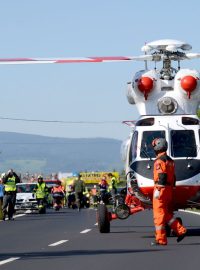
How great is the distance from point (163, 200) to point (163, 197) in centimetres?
5

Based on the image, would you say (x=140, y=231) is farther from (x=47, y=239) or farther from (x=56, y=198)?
(x=56, y=198)

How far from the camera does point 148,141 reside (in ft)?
73.3

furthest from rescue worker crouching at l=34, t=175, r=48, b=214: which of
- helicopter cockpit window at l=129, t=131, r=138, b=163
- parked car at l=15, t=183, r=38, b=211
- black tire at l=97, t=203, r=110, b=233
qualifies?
helicopter cockpit window at l=129, t=131, r=138, b=163

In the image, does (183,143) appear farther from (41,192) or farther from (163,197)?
(41,192)

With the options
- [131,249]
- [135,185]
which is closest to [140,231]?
[135,185]

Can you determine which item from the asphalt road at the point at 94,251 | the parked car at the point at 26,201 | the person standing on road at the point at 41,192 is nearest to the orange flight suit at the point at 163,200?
the asphalt road at the point at 94,251

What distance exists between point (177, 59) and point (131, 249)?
18.2 feet

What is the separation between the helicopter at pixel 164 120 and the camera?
Result: 71.4 ft

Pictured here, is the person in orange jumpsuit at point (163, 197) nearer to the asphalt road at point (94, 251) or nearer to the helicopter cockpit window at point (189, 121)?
the asphalt road at point (94, 251)

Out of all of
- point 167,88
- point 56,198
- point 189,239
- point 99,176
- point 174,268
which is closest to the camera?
point 174,268

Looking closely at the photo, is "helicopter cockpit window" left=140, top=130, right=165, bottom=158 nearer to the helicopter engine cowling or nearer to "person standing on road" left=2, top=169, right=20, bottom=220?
the helicopter engine cowling

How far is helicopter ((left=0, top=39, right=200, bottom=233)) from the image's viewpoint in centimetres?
2175

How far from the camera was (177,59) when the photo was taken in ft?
73.9

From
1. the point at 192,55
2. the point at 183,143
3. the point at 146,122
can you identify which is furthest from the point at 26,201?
the point at 192,55
